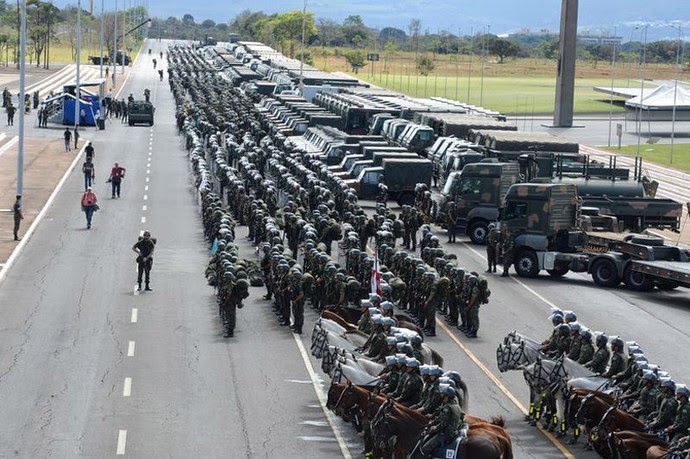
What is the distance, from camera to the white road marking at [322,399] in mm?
22141

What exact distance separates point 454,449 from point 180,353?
10752 mm

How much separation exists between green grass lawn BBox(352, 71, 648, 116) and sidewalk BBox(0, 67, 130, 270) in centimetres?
4431

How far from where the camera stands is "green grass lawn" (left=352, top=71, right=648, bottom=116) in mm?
125312

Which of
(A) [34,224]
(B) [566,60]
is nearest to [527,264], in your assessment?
(A) [34,224]

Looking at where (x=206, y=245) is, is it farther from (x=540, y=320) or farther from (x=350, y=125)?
(x=350, y=125)

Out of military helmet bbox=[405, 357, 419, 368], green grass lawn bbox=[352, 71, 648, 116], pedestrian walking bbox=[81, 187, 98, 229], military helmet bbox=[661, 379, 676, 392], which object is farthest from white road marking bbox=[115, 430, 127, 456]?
green grass lawn bbox=[352, 71, 648, 116]

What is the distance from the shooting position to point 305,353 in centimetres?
2888

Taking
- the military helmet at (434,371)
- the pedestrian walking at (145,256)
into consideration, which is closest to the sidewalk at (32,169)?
the pedestrian walking at (145,256)

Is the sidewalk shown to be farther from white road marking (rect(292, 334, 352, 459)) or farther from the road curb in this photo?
white road marking (rect(292, 334, 352, 459))

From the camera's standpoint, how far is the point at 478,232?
4628 cm

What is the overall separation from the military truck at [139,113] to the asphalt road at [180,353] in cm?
4159

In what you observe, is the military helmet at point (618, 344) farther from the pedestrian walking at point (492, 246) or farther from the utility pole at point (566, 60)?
the utility pole at point (566, 60)

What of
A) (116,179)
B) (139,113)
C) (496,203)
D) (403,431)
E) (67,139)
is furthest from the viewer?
(139,113)

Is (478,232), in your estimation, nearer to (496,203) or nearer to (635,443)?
(496,203)
